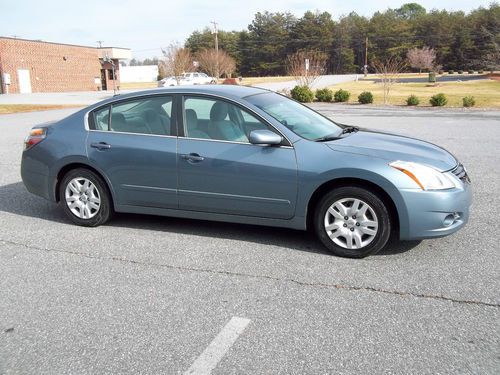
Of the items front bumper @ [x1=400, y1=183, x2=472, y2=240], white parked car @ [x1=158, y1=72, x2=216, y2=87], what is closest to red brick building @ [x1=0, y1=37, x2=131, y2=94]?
white parked car @ [x1=158, y1=72, x2=216, y2=87]

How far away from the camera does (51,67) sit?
162ft

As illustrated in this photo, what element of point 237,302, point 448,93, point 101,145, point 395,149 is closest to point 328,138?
point 395,149

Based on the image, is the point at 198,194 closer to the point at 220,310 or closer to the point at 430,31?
the point at 220,310

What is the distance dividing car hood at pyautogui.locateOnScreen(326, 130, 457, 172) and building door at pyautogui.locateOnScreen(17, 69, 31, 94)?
159 feet

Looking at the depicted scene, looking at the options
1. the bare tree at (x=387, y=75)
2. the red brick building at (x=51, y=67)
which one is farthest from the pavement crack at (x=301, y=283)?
the red brick building at (x=51, y=67)

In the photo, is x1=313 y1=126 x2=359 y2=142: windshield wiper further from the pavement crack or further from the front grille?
the pavement crack

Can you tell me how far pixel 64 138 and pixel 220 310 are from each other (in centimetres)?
305

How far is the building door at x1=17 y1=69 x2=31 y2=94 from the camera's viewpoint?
46.0 meters

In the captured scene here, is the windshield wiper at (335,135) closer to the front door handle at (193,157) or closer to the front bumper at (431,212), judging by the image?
the front bumper at (431,212)

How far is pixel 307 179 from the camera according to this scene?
4.31 m

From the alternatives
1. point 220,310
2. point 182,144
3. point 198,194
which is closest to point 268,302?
point 220,310

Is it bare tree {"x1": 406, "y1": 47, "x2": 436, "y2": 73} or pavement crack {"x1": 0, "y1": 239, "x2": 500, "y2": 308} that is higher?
bare tree {"x1": 406, "y1": 47, "x2": 436, "y2": 73}

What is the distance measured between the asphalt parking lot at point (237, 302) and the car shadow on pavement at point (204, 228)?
0.02 meters

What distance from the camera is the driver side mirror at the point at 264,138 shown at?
14.3ft
